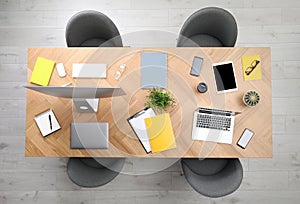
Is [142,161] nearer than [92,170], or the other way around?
[92,170]

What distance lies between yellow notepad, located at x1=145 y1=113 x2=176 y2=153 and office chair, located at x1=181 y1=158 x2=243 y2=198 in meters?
0.27

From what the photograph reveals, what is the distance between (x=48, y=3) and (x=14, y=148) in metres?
1.37

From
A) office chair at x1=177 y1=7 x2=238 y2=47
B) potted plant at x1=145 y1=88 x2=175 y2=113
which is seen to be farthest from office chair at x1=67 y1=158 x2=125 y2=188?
office chair at x1=177 y1=7 x2=238 y2=47

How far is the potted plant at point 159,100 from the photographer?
227 centimetres

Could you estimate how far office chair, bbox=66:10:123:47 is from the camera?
2.41 metres

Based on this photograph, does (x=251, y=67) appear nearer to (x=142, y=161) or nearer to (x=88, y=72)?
(x=88, y=72)

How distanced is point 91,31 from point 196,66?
85 centimetres

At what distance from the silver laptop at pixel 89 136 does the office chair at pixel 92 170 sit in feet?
0.60

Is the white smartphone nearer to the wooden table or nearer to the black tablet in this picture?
the wooden table

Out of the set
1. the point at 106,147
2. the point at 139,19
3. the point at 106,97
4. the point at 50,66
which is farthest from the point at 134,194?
the point at 139,19

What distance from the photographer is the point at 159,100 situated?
7.45ft

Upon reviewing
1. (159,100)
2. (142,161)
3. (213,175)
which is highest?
(159,100)

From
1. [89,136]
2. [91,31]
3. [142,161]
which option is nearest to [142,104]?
[89,136]

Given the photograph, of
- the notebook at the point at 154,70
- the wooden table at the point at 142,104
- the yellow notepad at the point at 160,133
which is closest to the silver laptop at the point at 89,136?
the wooden table at the point at 142,104
